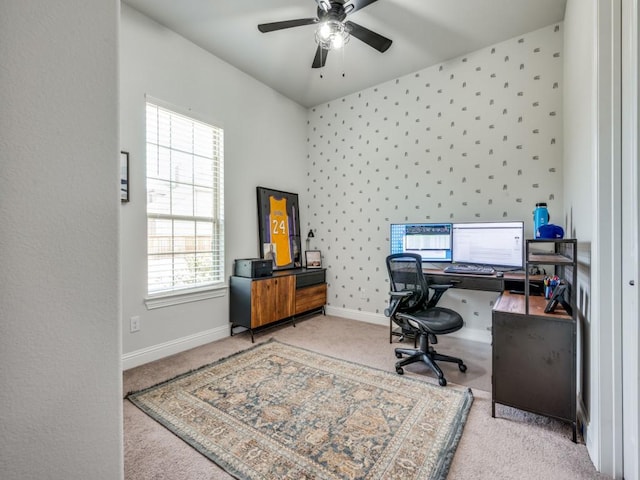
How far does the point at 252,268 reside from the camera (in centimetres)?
318

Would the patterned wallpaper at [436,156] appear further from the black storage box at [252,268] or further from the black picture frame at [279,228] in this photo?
the black storage box at [252,268]

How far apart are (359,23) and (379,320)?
3136mm

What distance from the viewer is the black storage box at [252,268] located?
319 centimetres

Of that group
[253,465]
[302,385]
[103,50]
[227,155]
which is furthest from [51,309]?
[227,155]

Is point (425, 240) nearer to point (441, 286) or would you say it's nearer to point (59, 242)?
point (441, 286)

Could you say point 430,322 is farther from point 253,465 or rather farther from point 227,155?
point 227,155

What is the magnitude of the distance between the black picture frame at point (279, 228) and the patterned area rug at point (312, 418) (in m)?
1.53

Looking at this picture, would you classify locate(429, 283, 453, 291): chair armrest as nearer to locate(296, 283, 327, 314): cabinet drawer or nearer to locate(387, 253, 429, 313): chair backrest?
locate(387, 253, 429, 313): chair backrest

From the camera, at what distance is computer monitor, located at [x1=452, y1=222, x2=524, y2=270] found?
271 centimetres

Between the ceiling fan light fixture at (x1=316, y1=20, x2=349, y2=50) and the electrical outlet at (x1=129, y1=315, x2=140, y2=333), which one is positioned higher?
the ceiling fan light fixture at (x1=316, y1=20, x2=349, y2=50)

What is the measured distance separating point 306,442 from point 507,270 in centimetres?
228

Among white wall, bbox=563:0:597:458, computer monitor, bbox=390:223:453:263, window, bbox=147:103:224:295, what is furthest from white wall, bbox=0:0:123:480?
computer monitor, bbox=390:223:453:263

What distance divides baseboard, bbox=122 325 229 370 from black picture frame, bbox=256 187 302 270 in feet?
3.34

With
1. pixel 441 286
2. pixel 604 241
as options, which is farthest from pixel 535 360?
pixel 441 286
